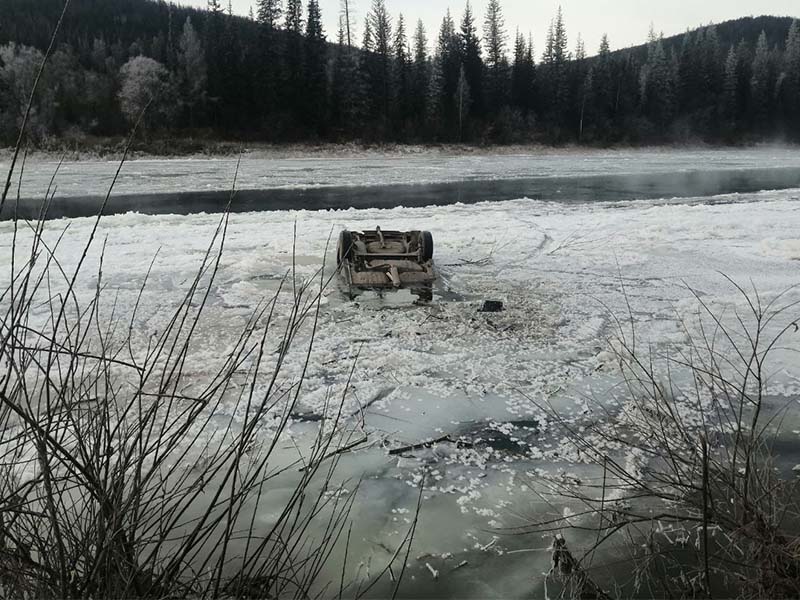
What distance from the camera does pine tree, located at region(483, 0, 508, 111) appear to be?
61250mm

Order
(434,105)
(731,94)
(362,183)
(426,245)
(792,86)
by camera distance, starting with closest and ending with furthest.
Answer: (426,245) < (362,183) < (434,105) < (731,94) < (792,86)

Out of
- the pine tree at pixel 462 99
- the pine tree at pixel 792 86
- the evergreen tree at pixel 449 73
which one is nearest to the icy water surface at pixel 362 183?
the evergreen tree at pixel 449 73

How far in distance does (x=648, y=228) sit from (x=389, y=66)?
47343mm

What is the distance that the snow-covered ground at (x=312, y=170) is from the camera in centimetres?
2431

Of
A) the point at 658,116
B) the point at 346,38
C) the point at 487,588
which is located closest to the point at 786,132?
the point at 658,116

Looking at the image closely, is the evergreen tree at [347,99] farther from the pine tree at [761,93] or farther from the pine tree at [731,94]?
the pine tree at [761,93]

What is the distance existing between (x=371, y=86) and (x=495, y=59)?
1805 centimetres

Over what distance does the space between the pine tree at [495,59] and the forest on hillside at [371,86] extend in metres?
0.15

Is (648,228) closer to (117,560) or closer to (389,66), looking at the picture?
(117,560)

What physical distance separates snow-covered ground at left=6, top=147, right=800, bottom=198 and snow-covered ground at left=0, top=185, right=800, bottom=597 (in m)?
9.97

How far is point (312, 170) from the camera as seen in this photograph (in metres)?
31.9

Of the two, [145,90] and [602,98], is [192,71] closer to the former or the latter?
[145,90]

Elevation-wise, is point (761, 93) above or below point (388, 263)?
above

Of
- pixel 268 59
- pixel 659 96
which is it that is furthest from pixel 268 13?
pixel 659 96
